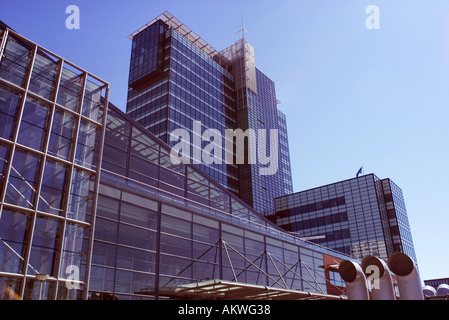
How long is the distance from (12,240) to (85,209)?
4935 mm

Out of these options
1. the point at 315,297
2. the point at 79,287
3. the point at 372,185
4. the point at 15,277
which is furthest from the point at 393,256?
the point at 372,185

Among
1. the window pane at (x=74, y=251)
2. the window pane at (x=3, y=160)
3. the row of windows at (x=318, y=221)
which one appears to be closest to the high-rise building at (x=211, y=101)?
the row of windows at (x=318, y=221)

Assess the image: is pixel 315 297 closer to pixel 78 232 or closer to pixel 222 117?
pixel 78 232

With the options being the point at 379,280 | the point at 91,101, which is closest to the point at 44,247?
the point at 91,101

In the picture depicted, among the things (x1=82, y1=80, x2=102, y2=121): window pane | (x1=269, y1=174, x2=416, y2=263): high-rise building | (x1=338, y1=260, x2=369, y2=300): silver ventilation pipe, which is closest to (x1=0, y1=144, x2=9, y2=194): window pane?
(x1=82, y1=80, x2=102, y2=121): window pane

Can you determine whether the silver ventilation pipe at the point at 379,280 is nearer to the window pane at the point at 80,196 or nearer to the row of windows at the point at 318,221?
the window pane at the point at 80,196

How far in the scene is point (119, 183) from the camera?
2855 cm

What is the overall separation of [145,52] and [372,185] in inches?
2480

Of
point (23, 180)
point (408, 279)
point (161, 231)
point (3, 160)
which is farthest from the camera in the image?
point (161, 231)

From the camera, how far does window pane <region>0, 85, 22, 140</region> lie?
73.7ft

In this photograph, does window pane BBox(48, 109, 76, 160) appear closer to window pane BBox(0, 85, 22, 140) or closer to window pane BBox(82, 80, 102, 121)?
window pane BBox(82, 80, 102, 121)

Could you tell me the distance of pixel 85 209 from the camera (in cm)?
2533

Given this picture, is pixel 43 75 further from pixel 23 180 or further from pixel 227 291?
pixel 227 291

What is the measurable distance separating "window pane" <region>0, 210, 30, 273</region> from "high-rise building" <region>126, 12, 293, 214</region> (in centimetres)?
6485
